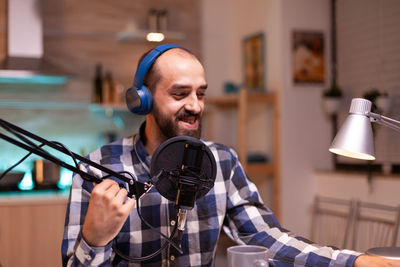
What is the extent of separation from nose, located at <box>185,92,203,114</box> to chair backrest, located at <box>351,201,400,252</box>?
1804 mm

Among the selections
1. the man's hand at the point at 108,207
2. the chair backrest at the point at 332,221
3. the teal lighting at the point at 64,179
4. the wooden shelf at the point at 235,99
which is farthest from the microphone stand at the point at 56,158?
the wooden shelf at the point at 235,99

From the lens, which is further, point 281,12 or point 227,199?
point 281,12

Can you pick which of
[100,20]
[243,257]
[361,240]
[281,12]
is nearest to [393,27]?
[281,12]

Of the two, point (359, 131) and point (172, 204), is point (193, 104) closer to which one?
point (172, 204)

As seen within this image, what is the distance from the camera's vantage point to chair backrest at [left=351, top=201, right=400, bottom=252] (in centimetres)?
283

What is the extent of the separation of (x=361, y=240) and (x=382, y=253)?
223 cm

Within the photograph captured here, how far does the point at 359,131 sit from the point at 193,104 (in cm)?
49

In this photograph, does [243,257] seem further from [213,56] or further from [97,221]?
[213,56]

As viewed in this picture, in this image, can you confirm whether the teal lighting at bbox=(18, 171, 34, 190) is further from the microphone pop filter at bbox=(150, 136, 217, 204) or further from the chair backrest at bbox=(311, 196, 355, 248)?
the microphone pop filter at bbox=(150, 136, 217, 204)

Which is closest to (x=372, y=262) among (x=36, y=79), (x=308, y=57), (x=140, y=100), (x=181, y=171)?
(x=181, y=171)

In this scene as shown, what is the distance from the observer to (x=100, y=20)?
3883mm

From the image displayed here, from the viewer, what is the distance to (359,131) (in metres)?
0.92

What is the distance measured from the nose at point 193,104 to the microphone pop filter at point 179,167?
1.28ft

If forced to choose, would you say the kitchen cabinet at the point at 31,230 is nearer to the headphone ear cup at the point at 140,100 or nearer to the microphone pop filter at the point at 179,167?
the headphone ear cup at the point at 140,100
